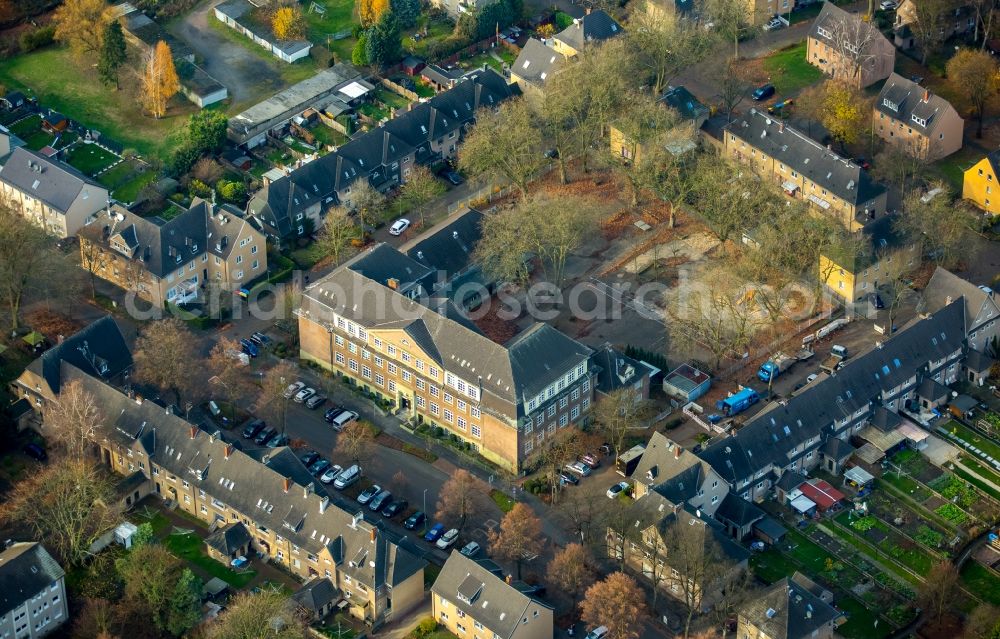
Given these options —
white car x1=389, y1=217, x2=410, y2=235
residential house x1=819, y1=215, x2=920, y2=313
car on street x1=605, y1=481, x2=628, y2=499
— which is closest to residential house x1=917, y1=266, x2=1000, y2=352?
residential house x1=819, y1=215, x2=920, y2=313

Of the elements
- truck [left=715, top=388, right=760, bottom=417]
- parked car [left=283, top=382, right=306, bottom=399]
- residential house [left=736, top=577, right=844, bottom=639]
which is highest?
residential house [left=736, top=577, right=844, bottom=639]

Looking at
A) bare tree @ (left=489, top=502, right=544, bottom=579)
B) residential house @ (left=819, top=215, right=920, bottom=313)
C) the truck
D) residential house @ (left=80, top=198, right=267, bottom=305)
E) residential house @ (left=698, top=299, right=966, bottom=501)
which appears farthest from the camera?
residential house @ (left=80, top=198, right=267, bottom=305)

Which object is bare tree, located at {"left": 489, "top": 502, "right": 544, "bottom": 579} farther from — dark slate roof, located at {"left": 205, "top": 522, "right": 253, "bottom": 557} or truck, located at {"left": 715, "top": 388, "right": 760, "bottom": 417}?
truck, located at {"left": 715, "top": 388, "right": 760, "bottom": 417}

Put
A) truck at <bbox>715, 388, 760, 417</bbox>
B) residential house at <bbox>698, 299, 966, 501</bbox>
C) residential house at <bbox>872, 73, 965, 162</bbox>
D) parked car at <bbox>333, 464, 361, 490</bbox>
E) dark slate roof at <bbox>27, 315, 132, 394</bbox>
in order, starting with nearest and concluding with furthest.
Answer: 1. residential house at <bbox>698, 299, 966, 501</bbox>
2. parked car at <bbox>333, 464, 361, 490</bbox>
3. dark slate roof at <bbox>27, 315, 132, 394</bbox>
4. truck at <bbox>715, 388, 760, 417</bbox>
5. residential house at <bbox>872, 73, 965, 162</bbox>

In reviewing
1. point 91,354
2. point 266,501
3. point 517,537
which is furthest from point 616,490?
point 91,354

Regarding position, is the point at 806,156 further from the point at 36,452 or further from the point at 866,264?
the point at 36,452

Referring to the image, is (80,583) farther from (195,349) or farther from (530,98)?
(530,98)

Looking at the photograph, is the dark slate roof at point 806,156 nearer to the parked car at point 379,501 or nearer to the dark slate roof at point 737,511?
the dark slate roof at point 737,511
